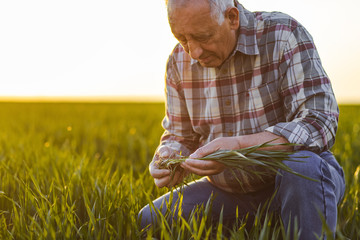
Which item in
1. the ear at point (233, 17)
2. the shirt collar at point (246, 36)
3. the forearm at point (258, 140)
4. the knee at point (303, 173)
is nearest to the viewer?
the knee at point (303, 173)

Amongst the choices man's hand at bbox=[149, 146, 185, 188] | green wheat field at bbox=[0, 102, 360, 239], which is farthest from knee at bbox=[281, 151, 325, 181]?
man's hand at bbox=[149, 146, 185, 188]

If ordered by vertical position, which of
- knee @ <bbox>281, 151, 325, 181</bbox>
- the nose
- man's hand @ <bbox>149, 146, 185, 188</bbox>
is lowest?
man's hand @ <bbox>149, 146, 185, 188</bbox>

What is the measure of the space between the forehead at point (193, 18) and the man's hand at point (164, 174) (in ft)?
1.97

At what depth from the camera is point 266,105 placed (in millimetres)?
1946

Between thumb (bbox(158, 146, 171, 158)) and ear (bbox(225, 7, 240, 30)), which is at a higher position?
ear (bbox(225, 7, 240, 30))

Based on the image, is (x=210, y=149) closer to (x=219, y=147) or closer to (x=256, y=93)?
(x=219, y=147)

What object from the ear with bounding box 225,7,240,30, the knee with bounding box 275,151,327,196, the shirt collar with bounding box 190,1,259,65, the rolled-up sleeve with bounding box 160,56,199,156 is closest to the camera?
the knee with bounding box 275,151,327,196

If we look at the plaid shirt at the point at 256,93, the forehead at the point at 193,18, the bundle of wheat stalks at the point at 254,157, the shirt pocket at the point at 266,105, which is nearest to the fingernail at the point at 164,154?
the plaid shirt at the point at 256,93

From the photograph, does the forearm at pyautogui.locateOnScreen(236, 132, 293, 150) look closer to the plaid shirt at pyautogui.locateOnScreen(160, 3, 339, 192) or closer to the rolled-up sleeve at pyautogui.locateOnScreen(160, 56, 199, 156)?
the plaid shirt at pyautogui.locateOnScreen(160, 3, 339, 192)

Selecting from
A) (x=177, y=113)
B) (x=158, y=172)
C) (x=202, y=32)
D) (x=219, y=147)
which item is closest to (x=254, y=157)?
(x=219, y=147)

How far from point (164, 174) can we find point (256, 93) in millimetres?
599

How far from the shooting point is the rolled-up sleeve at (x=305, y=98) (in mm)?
1654

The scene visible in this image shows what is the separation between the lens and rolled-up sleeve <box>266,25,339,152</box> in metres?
1.65

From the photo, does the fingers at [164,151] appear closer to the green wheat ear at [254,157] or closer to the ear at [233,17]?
the green wheat ear at [254,157]
